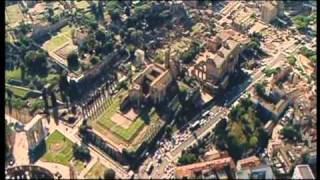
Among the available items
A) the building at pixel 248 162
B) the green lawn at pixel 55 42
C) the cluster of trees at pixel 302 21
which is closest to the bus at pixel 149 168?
the building at pixel 248 162

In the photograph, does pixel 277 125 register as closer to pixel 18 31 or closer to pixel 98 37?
pixel 98 37

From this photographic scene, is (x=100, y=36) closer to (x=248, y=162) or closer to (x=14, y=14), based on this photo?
(x=14, y=14)

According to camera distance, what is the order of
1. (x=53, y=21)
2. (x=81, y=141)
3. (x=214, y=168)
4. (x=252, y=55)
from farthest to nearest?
1. (x=53, y=21)
2. (x=252, y=55)
3. (x=81, y=141)
4. (x=214, y=168)

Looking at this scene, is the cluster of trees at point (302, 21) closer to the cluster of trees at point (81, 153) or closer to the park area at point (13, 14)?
the cluster of trees at point (81, 153)

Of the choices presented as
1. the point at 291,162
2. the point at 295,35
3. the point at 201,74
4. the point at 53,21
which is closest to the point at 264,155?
the point at 291,162

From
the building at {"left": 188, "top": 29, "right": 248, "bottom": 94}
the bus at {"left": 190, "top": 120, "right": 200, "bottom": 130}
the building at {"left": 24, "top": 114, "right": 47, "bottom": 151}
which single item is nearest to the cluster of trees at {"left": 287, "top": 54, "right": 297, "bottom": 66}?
the building at {"left": 188, "top": 29, "right": 248, "bottom": 94}
